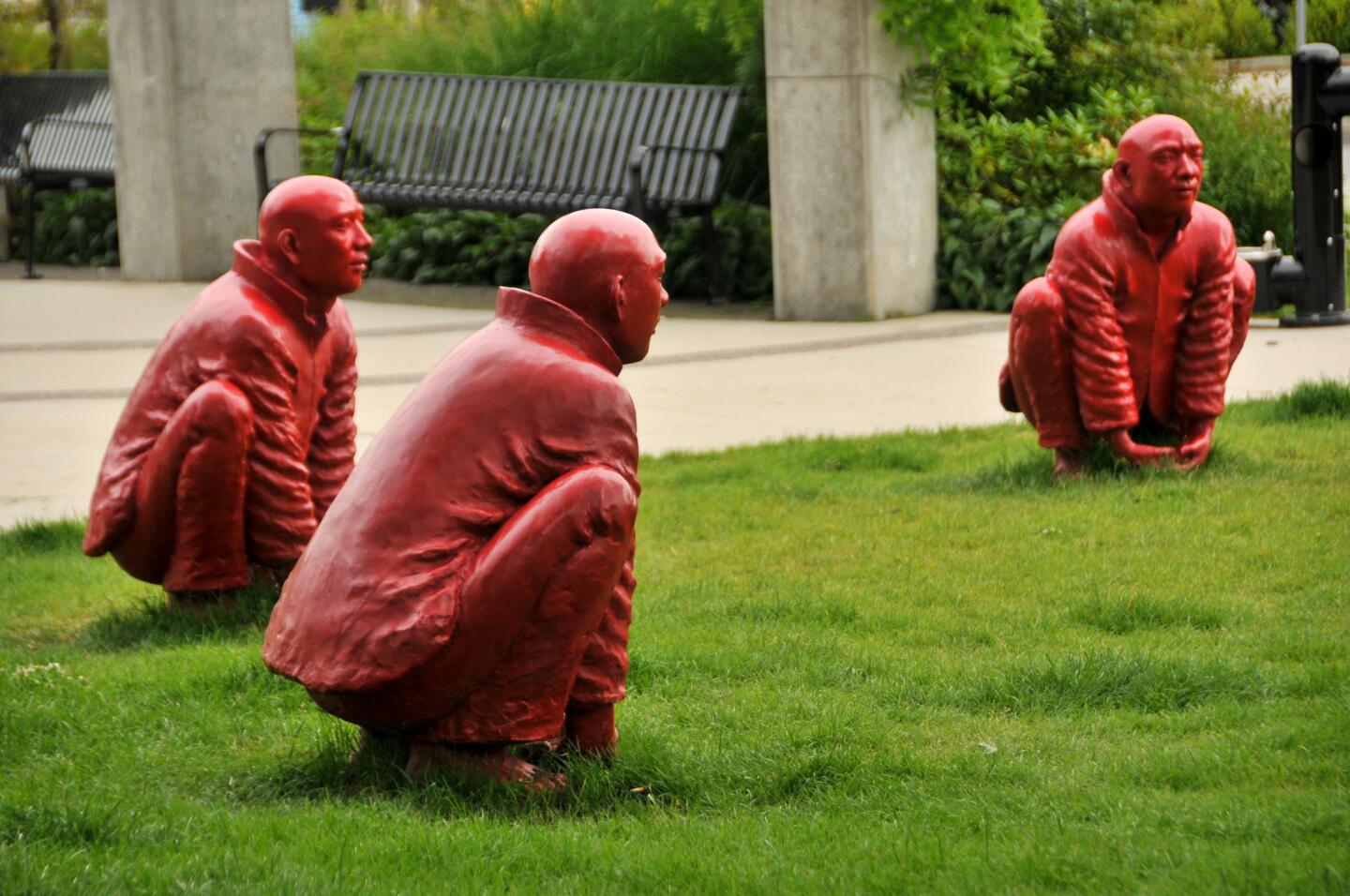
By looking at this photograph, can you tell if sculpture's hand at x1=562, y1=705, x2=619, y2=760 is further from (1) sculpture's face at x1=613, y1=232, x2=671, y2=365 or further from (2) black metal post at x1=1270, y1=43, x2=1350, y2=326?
(2) black metal post at x1=1270, y1=43, x2=1350, y2=326

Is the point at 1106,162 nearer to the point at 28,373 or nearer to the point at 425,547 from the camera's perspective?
the point at 28,373

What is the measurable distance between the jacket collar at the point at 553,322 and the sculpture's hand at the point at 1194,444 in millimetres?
3818

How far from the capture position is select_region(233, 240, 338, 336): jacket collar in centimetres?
560

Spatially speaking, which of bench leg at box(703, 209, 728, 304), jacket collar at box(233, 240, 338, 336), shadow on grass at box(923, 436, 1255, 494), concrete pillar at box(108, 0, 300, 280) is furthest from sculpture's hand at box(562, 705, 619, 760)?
concrete pillar at box(108, 0, 300, 280)

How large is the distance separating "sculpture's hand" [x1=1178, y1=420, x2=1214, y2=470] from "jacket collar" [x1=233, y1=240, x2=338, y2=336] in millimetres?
3384

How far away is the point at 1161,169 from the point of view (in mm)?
6781

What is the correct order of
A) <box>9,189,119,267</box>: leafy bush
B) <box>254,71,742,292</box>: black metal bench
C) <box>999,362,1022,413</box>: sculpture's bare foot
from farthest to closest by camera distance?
<box>9,189,119,267</box>: leafy bush
<box>254,71,742,292</box>: black metal bench
<box>999,362,1022,413</box>: sculpture's bare foot

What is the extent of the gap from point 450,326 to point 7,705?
8.29m

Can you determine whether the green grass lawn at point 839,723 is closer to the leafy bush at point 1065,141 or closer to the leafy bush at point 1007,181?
the leafy bush at point 1007,181

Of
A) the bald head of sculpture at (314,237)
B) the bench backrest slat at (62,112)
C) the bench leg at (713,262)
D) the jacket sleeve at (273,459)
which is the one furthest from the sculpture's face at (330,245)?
the bench backrest slat at (62,112)

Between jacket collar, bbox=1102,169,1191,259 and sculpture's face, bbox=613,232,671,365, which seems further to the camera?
jacket collar, bbox=1102,169,1191,259

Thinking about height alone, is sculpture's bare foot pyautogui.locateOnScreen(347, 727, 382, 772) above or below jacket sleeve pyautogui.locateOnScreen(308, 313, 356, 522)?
below

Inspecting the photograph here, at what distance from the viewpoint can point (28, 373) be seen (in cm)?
1139

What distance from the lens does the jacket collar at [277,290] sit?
5602 mm
